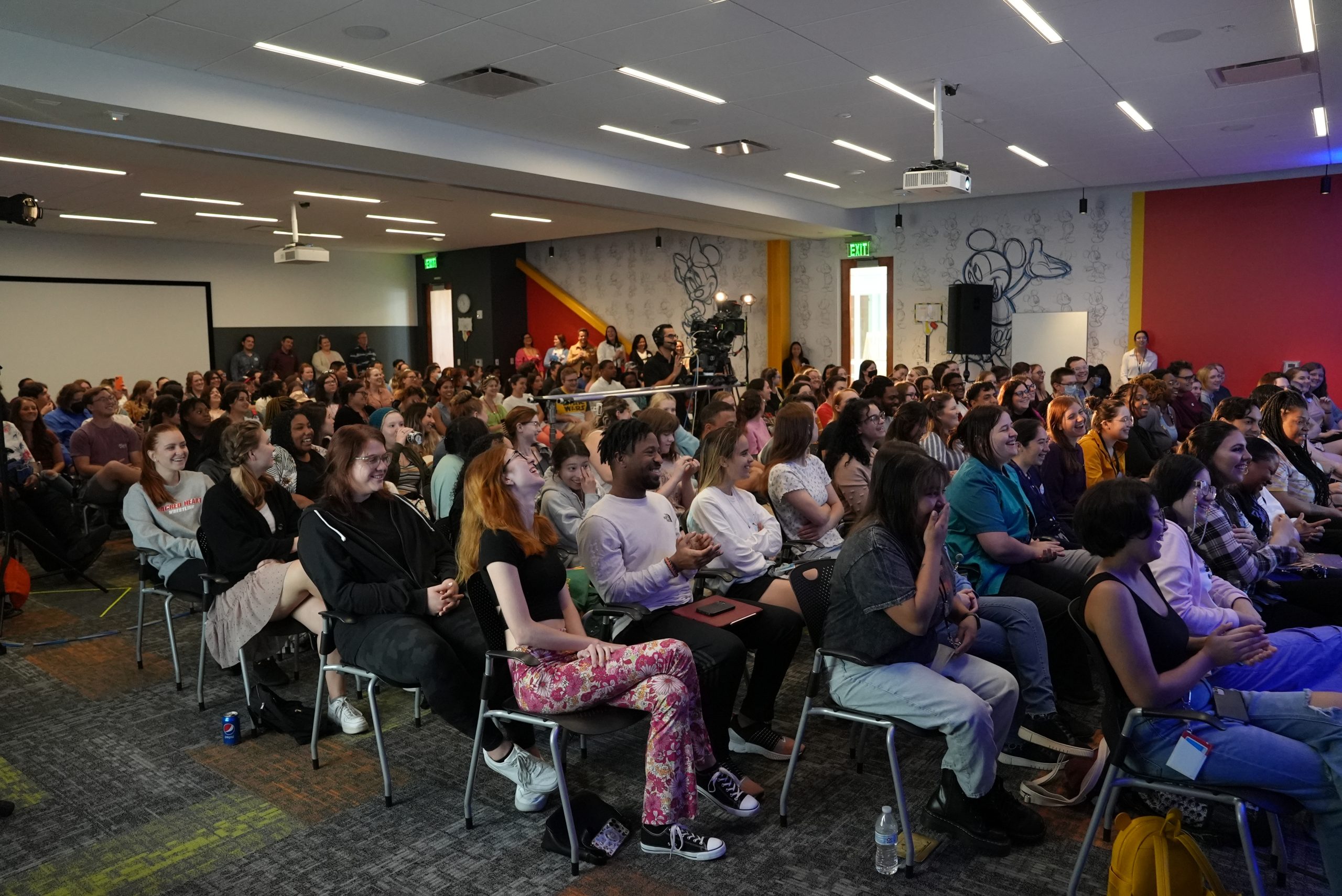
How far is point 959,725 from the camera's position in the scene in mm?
2521

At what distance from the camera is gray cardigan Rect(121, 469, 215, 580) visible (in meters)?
4.01

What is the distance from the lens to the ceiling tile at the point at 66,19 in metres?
4.52

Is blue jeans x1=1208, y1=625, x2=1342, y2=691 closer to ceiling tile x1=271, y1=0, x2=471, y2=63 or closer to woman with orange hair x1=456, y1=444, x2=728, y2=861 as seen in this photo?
woman with orange hair x1=456, y1=444, x2=728, y2=861

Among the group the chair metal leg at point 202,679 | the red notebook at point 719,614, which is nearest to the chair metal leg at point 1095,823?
the red notebook at point 719,614

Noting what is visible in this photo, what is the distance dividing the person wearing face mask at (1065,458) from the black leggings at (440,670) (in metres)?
2.84

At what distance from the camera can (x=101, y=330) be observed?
1448cm

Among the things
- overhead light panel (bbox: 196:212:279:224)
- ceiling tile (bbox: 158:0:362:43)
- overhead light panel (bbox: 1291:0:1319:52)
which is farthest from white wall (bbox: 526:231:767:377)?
ceiling tile (bbox: 158:0:362:43)

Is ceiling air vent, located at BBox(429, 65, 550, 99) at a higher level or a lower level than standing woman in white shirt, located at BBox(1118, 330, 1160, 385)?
higher

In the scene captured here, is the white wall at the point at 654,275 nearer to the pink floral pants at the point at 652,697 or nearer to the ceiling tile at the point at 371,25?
the ceiling tile at the point at 371,25

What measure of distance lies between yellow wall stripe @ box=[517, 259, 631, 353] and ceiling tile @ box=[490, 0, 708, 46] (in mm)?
10237

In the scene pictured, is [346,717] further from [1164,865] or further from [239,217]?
[239,217]

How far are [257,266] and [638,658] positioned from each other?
15766mm

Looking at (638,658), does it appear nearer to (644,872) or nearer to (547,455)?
(644,872)

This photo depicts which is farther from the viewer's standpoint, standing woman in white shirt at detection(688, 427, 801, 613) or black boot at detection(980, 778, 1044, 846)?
standing woman in white shirt at detection(688, 427, 801, 613)
